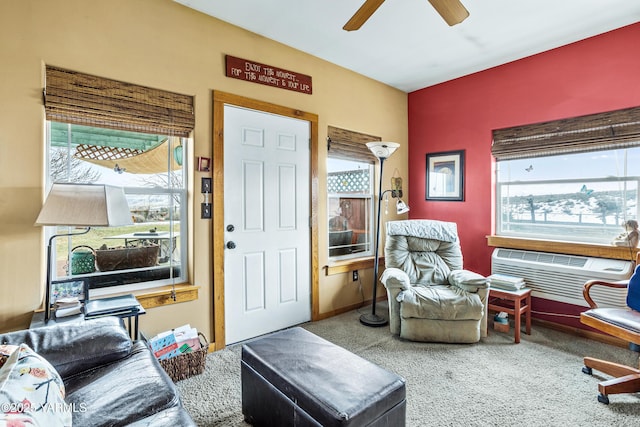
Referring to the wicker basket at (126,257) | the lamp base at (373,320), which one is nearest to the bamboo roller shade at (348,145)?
the lamp base at (373,320)

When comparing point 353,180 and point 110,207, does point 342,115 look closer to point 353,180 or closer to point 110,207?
point 353,180

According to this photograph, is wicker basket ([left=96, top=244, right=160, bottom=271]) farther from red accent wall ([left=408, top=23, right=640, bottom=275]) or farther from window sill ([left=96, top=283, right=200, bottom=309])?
red accent wall ([left=408, top=23, right=640, bottom=275])

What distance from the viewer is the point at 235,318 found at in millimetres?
2826

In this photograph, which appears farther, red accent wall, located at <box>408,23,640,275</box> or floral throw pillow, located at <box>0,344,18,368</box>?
red accent wall, located at <box>408,23,640,275</box>

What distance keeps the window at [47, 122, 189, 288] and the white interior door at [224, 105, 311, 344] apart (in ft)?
1.36

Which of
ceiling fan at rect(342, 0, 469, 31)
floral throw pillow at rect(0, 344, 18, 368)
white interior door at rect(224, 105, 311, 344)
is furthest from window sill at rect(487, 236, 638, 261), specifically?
floral throw pillow at rect(0, 344, 18, 368)

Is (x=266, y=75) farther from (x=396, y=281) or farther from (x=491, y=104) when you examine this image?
(x=491, y=104)

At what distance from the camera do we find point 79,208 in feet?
5.73

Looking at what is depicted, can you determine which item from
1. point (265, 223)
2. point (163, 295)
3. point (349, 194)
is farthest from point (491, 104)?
point (163, 295)

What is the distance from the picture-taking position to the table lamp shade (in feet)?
5.61

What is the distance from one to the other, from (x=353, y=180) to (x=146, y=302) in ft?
8.23

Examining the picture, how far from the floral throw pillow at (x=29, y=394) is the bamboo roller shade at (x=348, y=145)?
2.90m

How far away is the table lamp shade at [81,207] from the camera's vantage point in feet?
5.61

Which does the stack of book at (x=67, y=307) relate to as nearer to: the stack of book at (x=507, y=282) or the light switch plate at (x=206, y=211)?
the light switch plate at (x=206, y=211)
